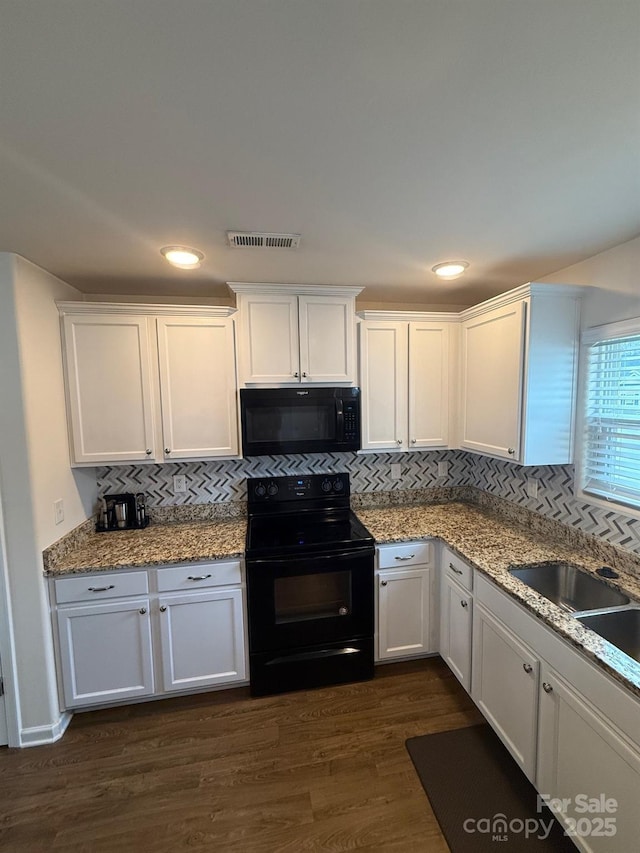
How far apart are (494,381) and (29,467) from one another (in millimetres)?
2640

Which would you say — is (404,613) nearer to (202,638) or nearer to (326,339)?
(202,638)

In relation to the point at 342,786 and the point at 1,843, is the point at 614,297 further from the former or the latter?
the point at 1,843

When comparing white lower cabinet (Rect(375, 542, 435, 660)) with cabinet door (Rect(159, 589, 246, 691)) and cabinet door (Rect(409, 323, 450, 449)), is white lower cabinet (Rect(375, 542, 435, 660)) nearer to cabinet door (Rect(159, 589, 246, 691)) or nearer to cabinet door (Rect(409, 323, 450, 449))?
cabinet door (Rect(409, 323, 450, 449))

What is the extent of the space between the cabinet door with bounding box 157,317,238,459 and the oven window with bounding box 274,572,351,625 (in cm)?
93

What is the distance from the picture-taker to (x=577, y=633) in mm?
1288

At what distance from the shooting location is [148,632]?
2.02m

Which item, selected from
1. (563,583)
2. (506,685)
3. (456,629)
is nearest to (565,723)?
(506,685)

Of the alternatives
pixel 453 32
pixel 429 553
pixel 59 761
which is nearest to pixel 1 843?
pixel 59 761

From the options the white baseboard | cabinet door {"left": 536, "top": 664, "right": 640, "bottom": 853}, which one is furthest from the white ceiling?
the white baseboard

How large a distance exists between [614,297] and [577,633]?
1.61 meters

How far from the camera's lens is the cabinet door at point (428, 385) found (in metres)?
2.55

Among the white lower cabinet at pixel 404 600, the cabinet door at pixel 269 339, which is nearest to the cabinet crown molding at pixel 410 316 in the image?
the cabinet door at pixel 269 339

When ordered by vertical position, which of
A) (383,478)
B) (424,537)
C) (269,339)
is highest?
(269,339)

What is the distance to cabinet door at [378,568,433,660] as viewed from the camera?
7.41 ft
